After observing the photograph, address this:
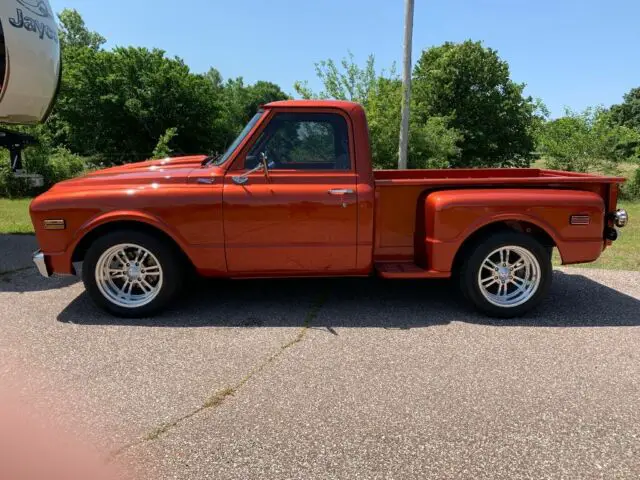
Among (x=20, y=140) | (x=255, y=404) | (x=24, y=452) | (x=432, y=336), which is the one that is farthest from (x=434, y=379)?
(x=20, y=140)

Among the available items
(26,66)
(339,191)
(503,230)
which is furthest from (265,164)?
(26,66)

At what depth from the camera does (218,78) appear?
9650cm

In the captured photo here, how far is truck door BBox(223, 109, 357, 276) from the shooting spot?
170 inches

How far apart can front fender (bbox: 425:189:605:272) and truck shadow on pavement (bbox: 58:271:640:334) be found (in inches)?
22.2

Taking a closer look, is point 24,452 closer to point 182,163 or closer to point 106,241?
point 106,241

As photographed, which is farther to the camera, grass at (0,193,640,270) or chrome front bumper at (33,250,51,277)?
grass at (0,193,640,270)

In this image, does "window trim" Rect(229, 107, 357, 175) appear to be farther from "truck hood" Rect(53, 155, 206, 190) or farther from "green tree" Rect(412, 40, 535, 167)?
"green tree" Rect(412, 40, 535, 167)

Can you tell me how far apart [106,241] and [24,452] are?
213 centimetres

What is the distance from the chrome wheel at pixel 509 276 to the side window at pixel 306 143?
1.62 metres

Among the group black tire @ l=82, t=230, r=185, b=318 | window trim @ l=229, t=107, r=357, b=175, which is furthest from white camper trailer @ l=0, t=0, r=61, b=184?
window trim @ l=229, t=107, r=357, b=175

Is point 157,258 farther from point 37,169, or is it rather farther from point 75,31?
point 75,31

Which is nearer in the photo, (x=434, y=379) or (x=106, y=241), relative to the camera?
(x=434, y=379)

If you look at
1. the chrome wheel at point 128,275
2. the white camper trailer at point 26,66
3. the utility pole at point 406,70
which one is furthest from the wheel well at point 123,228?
the utility pole at point 406,70

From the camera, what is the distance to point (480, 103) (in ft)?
113
